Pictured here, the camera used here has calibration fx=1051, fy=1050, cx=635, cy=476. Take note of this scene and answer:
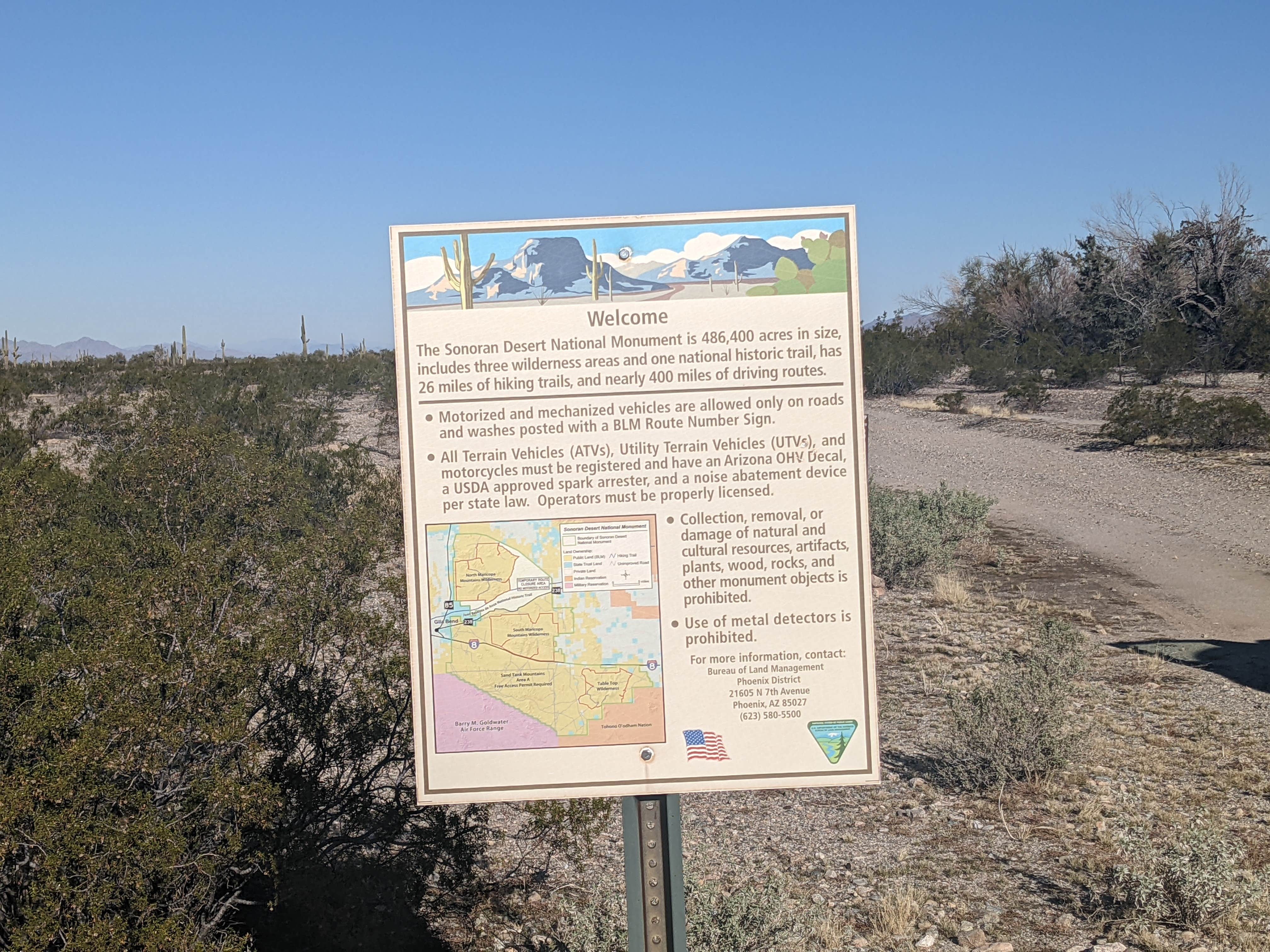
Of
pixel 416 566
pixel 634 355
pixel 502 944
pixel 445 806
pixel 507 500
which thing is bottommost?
pixel 502 944

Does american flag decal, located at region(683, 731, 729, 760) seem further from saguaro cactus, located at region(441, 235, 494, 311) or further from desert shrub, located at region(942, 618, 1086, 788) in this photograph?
desert shrub, located at region(942, 618, 1086, 788)

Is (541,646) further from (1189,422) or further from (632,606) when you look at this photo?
(1189,422)

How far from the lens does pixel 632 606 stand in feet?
8.21

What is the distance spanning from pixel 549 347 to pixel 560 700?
2.75ft

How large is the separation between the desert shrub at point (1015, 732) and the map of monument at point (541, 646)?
355 cm

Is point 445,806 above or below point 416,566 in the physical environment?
below

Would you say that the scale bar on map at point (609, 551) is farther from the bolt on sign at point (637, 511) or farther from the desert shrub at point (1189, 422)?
the desert shrub at point (1189, 422)

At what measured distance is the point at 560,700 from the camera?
8.20ft

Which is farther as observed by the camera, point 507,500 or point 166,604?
point 166,604

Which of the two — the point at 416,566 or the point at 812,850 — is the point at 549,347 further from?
the point at 812,850

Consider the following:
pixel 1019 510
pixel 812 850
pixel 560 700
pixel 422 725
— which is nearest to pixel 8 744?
pixel 422 725

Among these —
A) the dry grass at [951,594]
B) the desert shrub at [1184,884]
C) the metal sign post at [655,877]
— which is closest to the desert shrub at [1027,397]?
the dry grass at [951,594]

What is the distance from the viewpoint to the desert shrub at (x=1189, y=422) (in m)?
16.7

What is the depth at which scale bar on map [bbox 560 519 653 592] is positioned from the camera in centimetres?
250
